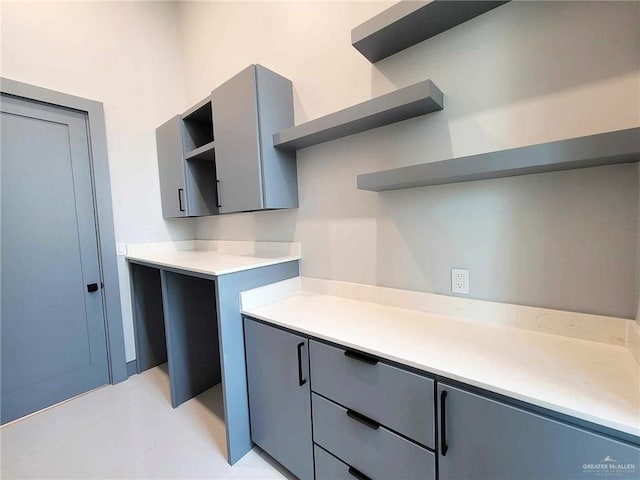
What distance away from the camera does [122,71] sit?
238 cm

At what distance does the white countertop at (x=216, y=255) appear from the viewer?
1.61 m

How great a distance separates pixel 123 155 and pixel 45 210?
72cm

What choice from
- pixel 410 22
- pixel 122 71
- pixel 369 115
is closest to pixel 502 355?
pixel 369 115

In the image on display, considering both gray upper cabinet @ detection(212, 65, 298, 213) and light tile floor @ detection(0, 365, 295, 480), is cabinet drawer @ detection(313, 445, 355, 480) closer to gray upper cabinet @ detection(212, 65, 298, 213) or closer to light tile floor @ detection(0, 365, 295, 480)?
light tile floor @ detection(0, 365, 295, 480)

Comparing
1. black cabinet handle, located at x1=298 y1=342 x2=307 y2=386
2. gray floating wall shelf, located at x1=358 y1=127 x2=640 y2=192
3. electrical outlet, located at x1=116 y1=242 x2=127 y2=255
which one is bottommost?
black cabinet handle, located at x1=298 y1=342 x2=307 y2=386

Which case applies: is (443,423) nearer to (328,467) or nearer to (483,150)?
(328,467)

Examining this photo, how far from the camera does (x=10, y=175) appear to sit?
187cm

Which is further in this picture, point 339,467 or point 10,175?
point 10,175

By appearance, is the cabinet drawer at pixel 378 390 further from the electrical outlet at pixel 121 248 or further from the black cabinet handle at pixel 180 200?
the electrical outlet at pixel 121 248

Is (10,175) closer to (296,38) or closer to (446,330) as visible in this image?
(296,38)

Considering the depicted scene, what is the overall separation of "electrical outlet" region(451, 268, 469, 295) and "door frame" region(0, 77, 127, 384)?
2.59 m

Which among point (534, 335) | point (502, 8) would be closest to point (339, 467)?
point (534, 335)

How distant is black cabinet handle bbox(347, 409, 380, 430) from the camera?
3.38ft

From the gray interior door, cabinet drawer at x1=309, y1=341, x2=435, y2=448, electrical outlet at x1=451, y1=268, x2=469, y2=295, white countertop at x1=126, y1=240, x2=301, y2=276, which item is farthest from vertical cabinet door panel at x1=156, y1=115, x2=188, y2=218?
electrical outlet at x1=451, y1=268, x2=469, y2=295
